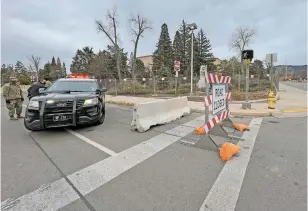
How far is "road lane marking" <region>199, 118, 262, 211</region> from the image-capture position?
2393 millimetres

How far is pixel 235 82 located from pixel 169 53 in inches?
1017

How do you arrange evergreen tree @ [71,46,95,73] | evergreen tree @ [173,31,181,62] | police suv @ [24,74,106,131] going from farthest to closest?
evergreen tree @ [71,46,95,73]
evergreen tree @ [173,31,181,62]
police suv @ [24,74,106,131]

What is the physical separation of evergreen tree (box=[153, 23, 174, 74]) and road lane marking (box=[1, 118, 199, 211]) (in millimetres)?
43120

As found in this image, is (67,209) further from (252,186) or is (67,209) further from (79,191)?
(252,186)

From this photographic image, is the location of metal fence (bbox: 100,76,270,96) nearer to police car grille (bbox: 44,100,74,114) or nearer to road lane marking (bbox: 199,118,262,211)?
police car grille (bbox: 44,100,74,114)

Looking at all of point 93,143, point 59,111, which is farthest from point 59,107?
point 93,143

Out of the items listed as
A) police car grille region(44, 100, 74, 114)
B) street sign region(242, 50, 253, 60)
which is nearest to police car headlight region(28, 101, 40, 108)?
police car grille region(44, 100, 74, 114)

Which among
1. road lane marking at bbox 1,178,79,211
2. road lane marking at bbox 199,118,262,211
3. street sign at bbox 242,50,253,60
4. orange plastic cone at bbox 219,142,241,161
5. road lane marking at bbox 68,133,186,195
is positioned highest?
street sign at bbox 242,50,253,60


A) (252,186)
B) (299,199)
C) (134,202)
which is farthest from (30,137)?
(299,199)

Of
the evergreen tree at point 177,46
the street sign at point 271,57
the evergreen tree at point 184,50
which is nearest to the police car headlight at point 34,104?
the street sign at point 271,57

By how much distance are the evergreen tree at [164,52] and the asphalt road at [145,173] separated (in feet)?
139

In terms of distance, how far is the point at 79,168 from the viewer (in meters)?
3.37

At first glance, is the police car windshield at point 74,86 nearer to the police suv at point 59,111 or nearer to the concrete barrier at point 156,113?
the police suv at point 59,111

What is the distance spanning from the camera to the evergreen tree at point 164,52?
47.2 metres
